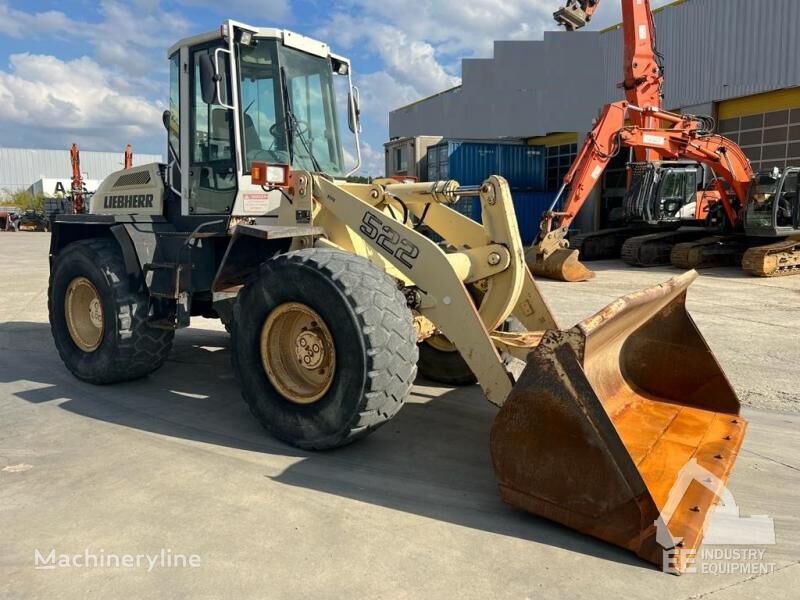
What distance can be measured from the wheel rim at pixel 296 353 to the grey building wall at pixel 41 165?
77409 millimetres

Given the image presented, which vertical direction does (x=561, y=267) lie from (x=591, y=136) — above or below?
below

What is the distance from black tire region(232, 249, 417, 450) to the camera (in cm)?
359

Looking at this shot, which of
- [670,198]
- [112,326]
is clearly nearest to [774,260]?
[670,198]

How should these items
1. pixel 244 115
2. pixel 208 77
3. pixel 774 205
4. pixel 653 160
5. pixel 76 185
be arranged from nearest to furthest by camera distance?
pixel 208 77
pixel 244 115
pixel 774 205
pixel 653 160
pixel 76 185

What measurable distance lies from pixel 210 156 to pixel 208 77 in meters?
0.78

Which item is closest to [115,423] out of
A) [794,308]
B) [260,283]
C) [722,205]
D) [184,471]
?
[184,471]

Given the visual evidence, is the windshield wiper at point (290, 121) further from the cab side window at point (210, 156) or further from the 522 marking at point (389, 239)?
the 522 marking at point (389, 239)

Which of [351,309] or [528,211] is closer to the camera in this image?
[351,309]

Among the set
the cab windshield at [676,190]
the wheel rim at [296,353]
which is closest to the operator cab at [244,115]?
the wheel rim at [296,353]

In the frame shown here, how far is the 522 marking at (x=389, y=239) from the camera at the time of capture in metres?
3.98

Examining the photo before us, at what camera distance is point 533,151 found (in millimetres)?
23391

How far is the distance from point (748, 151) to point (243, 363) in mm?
19176

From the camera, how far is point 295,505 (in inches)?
132

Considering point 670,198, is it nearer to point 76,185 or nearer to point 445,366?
point 445,366
